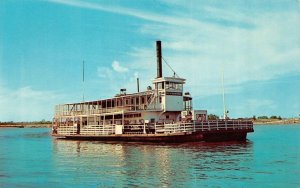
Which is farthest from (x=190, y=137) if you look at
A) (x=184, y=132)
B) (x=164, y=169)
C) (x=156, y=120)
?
(x=164, y=169)

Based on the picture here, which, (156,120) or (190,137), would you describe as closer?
(190,137)

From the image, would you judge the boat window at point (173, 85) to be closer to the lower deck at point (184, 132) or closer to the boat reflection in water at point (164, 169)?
the lower deck at point (184, 132)

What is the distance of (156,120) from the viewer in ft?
153

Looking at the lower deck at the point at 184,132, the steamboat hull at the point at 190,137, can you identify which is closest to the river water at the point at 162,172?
the steamboat hull at the point at 190,137

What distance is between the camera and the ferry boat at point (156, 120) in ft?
132

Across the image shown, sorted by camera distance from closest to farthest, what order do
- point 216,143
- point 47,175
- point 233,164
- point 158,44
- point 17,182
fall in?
point 17,182, point 47,175, point 233,164, point 216,143, point 158,44

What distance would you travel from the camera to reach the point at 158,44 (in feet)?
167

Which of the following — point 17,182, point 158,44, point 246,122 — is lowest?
point 17,182

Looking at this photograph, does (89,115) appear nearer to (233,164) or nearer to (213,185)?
(233,164)

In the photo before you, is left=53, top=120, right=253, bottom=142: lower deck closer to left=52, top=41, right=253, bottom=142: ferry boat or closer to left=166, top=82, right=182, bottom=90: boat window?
left=52, top=41, right=253, bottom=142: ferry boat

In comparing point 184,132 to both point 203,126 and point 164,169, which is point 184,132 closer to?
point 203,126

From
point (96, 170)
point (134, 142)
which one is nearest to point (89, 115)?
point (134, 142)

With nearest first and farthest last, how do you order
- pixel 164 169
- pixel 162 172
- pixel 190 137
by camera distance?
pixel 162 172
pixel 164 169
pixel 190 137

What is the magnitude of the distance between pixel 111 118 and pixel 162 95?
1050 centimetres
